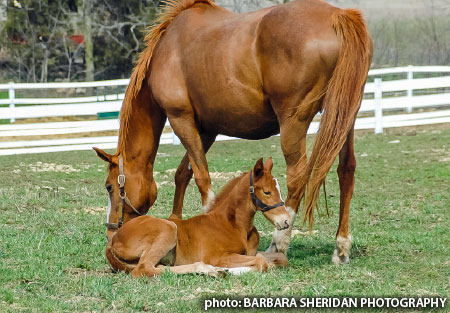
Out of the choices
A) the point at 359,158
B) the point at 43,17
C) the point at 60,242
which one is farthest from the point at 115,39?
the point at 60,242

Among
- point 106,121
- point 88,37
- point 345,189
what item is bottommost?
point 106,121

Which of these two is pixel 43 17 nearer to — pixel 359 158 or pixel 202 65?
pixel 359 158

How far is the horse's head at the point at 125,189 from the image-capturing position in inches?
244

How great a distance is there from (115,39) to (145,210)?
87.4 feet

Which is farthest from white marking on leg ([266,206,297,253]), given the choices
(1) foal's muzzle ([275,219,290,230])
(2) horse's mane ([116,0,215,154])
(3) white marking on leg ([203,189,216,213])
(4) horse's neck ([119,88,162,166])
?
(2) horse's mane ([116,0,215,154])

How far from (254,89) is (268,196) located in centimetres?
93

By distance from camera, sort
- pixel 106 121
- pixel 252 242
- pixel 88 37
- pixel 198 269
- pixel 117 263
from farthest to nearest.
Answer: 1. pixel 88 37
2. pixel 106 121
3. pixel 252 242
4. pixel 117 263
5. pixel 198 269

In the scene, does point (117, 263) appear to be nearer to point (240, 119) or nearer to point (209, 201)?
point (209, 201)

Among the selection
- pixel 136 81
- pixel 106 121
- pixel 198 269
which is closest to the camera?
pixel 198 269

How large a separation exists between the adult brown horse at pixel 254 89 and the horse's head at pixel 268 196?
220mm

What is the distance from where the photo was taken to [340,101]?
545cm

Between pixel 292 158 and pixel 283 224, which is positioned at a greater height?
pixel 292 158

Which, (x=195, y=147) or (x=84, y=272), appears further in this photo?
(x=195, y=147)

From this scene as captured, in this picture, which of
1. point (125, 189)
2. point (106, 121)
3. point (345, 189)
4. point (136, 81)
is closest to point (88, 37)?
point (106, 121)
